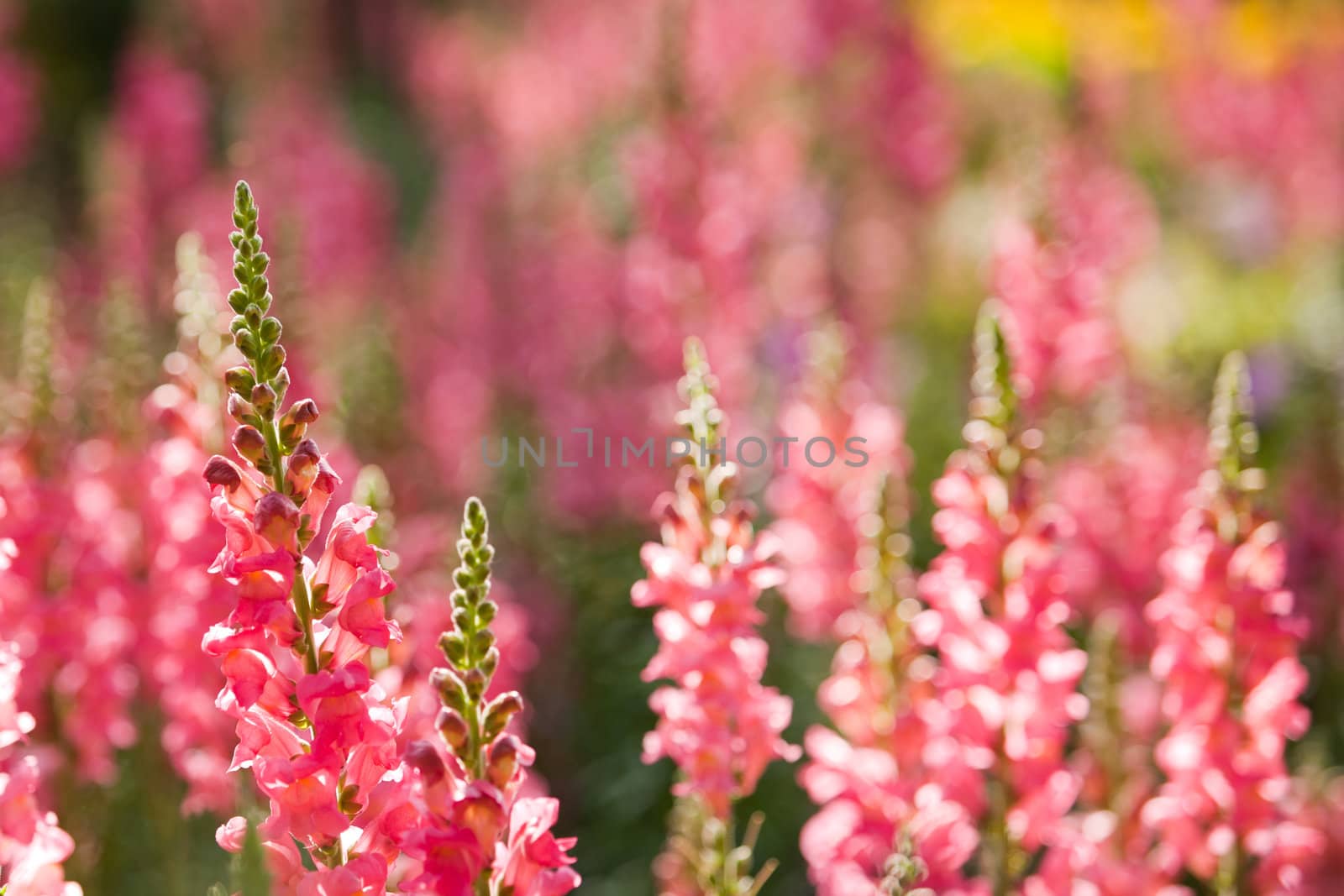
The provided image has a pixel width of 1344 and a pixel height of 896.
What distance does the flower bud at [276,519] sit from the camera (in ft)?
5.76

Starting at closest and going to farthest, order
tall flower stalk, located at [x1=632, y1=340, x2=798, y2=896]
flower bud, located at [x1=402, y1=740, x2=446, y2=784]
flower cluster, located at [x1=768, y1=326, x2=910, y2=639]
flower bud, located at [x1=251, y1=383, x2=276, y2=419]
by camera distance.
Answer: flower bud, located at [x1=402, y1=740, x2=446, y2=784]
flower bud, located at [x1=251, y1=383, x2=276, y2=419]
tall flower stalk, located at [x1=632, y1=340, x2=798, y2=896]
flower cluster, located at [x1=768, y1=326, x2=910, y2=639]

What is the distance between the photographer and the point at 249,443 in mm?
1807

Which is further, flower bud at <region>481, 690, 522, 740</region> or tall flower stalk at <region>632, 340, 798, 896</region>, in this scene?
tall flower stalk at <region>632, 340, 798, 896</region>

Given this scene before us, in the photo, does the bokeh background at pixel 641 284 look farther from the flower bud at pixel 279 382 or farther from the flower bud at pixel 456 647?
the flower bud at pixel 456 647

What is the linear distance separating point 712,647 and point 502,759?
0.71 metres

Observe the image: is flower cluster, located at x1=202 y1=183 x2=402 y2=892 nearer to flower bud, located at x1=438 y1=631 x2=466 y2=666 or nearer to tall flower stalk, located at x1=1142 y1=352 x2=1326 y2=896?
flower bud, located at x1=438 y1=631 x2=466 y2=666

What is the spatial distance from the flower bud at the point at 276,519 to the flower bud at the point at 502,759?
0.43 meters

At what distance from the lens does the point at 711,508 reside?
241 centimetres

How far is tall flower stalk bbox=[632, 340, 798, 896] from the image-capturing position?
236cm

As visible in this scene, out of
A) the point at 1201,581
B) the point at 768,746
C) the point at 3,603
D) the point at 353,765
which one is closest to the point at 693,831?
the point at 768,746

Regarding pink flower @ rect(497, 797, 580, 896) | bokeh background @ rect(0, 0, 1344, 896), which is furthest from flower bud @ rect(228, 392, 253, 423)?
bokeh background @ rect(0, 0, 1344, 896)

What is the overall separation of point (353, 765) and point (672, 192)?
417 cm

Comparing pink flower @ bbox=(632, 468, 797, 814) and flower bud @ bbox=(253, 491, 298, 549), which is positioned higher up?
flower bud @ bbox=(253, 491, 298, 549)

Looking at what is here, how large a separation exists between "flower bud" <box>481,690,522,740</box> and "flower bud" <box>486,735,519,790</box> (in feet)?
0.07
